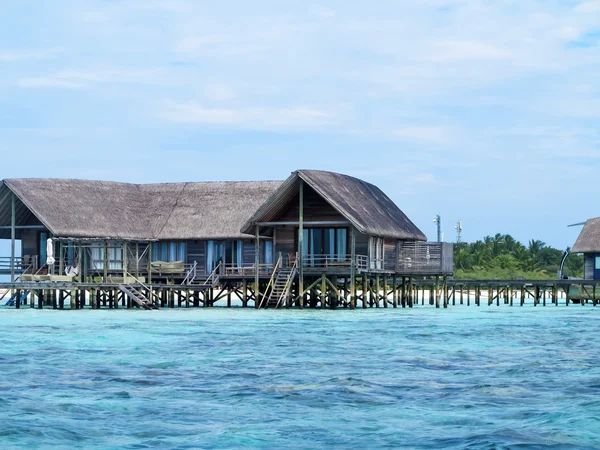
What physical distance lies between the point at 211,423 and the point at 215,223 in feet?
115

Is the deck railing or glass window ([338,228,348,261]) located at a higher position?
glass window ([338,228,348,261])

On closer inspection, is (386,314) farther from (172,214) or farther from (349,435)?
(349,435)

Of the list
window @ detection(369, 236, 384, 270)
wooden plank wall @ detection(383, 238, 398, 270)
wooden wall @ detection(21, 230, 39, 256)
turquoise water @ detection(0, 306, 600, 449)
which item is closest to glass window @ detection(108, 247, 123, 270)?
wooden wall @ detection(21, 230, 39, 256)

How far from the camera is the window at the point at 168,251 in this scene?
51000 mm

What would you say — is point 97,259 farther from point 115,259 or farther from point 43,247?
point 43,247

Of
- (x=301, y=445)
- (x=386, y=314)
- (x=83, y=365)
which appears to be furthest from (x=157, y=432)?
(x=386, y=314)

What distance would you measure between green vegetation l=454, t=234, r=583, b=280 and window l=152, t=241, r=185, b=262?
42.2m

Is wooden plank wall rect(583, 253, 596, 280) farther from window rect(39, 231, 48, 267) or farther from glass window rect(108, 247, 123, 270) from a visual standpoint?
window rect(39, 231, 48, 267)

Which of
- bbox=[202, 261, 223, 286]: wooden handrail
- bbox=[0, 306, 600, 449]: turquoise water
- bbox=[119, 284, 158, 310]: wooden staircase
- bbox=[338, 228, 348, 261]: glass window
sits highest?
bbox=[338, 228, 348, 261]: glass window

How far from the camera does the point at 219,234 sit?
4938 centimetres

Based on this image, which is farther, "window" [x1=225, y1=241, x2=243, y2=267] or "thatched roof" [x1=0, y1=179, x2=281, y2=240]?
"window" [x1=225, y1=241, x2=243, y2=267]

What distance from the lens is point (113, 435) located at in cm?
1442

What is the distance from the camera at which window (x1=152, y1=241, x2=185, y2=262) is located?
51.0 m

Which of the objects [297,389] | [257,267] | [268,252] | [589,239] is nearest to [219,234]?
[268,252]
